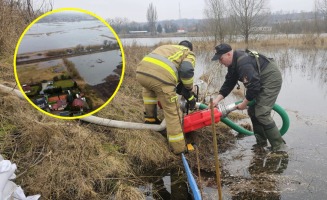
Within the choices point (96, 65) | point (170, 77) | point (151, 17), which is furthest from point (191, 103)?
point (151, 17)

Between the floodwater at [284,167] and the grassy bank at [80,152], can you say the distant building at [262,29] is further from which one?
the grassy bank at [80,152]

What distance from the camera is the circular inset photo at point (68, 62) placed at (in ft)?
7.25

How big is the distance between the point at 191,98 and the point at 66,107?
2464 millimetres

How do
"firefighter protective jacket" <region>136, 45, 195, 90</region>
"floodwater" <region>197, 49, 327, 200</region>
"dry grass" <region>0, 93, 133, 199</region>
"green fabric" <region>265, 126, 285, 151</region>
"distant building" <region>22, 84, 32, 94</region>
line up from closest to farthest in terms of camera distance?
1. "distant building" <region>22, 84, 32, 94</region>
2. "dry grass" <region>0, 93, 133, 199</region>
3. "floodwater" <region>197, 49, 327, 200</region>
4. "firefighter protective jacket" <region>136, 45, 195, 90</region>
5. "green fabric" <region>265, 126, 285, 151</region>

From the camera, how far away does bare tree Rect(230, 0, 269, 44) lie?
33175mm

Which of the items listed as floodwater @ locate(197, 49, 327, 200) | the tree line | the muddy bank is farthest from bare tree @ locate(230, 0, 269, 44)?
the muddy bank

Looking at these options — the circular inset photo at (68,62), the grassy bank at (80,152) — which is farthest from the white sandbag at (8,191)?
the circular inset photo at (68,62)

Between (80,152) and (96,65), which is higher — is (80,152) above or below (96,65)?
below

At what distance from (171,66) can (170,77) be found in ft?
0.51

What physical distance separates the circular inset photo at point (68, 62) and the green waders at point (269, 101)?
3.07 m

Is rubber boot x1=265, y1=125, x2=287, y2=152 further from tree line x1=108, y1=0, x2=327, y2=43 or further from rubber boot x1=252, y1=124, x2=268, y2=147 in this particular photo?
tree line x1=108, y1=0, x2=327, y2=43

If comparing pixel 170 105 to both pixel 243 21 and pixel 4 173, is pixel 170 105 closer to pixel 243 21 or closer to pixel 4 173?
pixel 4 173

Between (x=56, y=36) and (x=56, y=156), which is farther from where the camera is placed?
(x=56, y=156)

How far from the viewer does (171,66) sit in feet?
14.4
